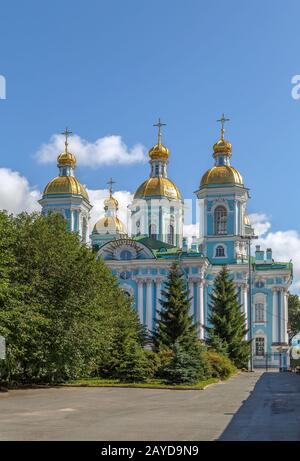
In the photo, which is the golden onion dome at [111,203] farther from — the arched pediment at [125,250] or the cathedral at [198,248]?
the arched pediment at [125,250]

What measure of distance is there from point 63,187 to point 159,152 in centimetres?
1195

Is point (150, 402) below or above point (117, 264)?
Result: below

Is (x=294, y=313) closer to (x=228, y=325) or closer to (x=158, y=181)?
(x=158, y=181)

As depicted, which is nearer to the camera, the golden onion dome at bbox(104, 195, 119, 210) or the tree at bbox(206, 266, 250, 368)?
the tree at bbox(206, 266, 250, 368)

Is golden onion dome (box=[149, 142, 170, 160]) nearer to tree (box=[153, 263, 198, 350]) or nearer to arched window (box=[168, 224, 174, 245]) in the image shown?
arched window (box=[168, 224, 174, 245])

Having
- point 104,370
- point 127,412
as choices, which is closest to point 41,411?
point 127,412

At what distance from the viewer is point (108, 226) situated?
8831cm

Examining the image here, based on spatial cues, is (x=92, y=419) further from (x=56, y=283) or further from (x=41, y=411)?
(x=56, y=283)

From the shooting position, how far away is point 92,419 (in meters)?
15.5

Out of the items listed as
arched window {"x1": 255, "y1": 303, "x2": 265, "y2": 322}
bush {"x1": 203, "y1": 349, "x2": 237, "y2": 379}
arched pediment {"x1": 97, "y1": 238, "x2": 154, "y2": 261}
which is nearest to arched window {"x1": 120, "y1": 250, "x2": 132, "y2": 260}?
arched pediment {"x1": 97, "y1": 238, "x2": 154, "y2": 261}

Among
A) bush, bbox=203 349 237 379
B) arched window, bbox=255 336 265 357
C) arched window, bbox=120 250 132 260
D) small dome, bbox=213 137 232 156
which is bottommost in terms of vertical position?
arched window, bbox=255 336 265 357

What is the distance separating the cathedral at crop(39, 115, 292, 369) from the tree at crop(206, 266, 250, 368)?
9548 mm

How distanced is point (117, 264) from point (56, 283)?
41.2 meters

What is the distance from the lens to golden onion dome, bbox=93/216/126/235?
8825cm
